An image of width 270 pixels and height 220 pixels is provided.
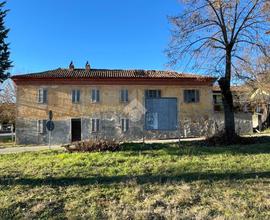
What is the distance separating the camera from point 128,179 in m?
9.05

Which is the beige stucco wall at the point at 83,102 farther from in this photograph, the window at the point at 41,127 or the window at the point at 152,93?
the window at the point at 41,127

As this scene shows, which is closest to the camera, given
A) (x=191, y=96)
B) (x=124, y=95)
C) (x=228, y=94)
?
(x=228, y=94)

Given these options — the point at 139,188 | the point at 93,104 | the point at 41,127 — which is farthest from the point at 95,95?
the point at 139,188

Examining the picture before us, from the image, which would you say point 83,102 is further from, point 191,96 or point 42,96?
point 191,96

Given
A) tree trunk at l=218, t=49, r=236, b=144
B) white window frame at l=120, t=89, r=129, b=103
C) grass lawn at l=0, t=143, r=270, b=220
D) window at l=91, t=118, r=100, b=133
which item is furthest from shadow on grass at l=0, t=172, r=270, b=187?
white window frame at l=120, t=89, r=129, b=103

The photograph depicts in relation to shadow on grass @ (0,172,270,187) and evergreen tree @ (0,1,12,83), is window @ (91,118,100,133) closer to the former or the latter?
evergreen tree @ (0,1,12,83)

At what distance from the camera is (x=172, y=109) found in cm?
1717

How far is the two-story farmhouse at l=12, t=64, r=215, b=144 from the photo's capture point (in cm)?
3366

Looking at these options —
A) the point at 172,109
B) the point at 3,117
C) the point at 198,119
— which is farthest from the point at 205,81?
the point at 3,117

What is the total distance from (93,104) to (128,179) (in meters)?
25.6

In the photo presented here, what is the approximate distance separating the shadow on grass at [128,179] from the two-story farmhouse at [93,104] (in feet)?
78.6

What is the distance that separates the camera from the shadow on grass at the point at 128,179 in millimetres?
8891

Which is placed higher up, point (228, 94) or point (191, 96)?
point (191, 96)

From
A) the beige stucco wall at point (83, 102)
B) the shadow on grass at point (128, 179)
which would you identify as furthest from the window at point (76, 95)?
the shadow on grass at point (128, 179)
